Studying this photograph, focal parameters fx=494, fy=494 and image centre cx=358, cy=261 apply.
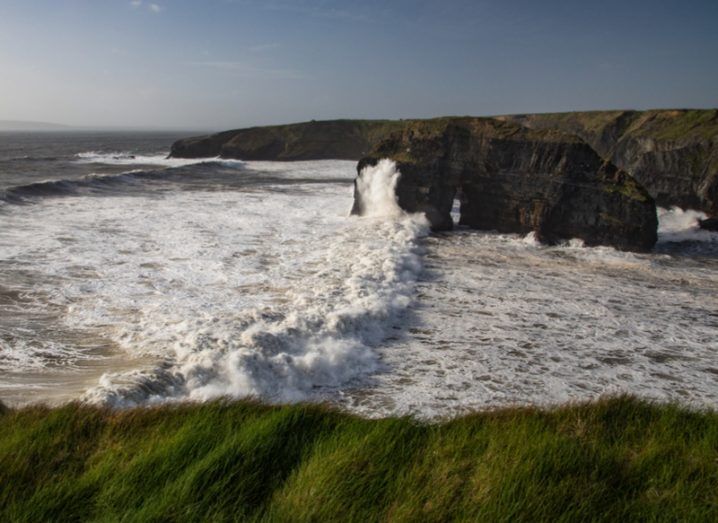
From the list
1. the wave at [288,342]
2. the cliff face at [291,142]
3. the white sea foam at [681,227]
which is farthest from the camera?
the cliff face at [291,142]

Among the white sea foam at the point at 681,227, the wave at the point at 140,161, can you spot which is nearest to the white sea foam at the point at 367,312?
the white sea foam at the point at 681,227

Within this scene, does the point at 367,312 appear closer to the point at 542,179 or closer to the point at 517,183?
the point at 542,179

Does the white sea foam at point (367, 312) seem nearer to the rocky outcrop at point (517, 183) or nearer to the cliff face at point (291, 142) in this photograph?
the rocky outcrop at point (517, 183)

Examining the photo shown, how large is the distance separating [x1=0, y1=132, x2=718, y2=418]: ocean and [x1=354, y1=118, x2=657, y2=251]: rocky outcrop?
101 cm

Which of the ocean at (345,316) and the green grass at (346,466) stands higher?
the green grass at (346,466)

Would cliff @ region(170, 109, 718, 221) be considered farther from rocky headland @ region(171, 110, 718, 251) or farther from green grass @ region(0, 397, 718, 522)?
green grass @ region(0, 397, 718, 522)

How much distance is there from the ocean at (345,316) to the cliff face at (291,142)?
1874 inches

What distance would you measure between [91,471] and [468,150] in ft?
64.8

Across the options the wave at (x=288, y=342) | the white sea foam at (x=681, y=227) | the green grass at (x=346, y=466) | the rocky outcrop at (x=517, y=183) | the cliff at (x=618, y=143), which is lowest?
the wave at (x=288, y=342)

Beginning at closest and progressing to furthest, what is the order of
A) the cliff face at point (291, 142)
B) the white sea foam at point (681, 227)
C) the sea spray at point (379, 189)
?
the white sea foam at point (681, 227)
the sea spray at point (379, 189)
the cliff face at point (291, 142)

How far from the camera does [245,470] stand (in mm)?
3645

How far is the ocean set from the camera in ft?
23.1

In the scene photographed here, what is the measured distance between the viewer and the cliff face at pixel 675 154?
2498 centimetres

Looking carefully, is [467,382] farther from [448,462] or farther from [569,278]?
[569,278]
